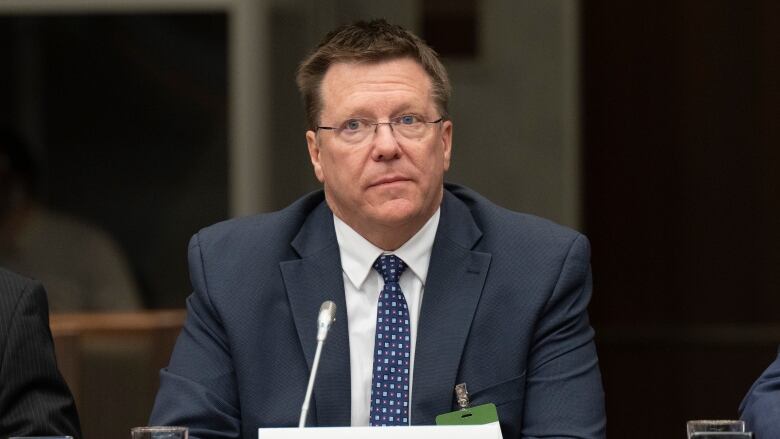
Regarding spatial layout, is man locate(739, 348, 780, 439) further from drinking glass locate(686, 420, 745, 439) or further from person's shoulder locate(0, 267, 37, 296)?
person's shoulder locate(0, 267, 37, 296)

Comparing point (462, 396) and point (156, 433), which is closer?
point (156, 433)

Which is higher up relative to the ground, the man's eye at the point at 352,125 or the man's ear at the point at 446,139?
the man's eye at the point at 352,125

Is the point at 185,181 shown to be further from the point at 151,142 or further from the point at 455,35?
the point at 455,35

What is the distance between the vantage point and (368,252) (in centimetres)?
330

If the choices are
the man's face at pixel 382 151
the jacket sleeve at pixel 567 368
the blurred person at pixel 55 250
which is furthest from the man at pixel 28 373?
the blurred person at pixel 55 250

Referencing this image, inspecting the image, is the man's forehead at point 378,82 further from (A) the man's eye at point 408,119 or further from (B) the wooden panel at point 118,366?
(B) the wooden panel at point 118,366

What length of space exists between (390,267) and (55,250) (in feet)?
8.51

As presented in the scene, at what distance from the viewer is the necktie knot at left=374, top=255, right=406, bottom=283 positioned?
3.27 metres

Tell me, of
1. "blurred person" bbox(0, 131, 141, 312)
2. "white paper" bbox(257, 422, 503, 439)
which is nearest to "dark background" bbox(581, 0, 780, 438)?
"blurred person" bbox(0, 131, 141, 312)

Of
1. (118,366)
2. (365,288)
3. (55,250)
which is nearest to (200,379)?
(365,288)

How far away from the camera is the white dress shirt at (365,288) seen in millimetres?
3180

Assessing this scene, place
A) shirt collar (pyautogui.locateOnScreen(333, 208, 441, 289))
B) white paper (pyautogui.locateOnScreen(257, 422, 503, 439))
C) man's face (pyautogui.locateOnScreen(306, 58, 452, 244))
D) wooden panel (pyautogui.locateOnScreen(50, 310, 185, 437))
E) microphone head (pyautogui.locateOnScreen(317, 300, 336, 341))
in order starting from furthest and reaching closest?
wooden panel (pyautogui.locateOnScreen(50, 310, 185, 437)), shirt collar (pyautogui.locateOnScreen(333, 208, 441, 289)), man's face (pyautogui.locateOnScreen(306, 58, 452, 244)), microphone head (pyautogui.locateOnScreen(317, 300, 336, 341)), white paper (pyautogui.locateOnScreen(257, 422, 503, 439))

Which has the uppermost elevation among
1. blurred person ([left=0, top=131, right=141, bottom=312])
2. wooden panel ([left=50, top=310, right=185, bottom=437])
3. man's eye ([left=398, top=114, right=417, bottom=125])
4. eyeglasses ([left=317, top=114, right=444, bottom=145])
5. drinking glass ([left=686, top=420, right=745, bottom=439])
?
man's eye ([left=398, top=114, right=417, bottom=125])

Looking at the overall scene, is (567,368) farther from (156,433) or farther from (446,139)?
(156,433)
